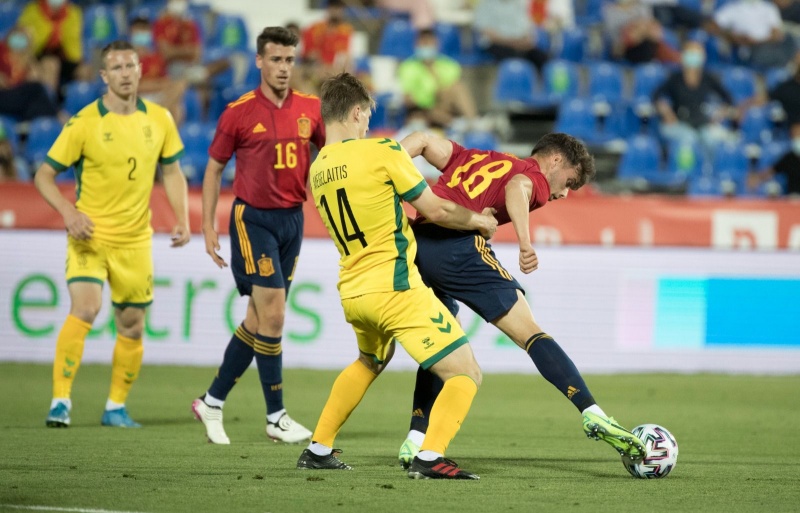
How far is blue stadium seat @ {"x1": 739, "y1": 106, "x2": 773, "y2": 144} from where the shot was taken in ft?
57.8

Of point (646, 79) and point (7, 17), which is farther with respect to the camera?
point (646, 79)

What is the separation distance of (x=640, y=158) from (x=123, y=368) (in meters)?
9.93

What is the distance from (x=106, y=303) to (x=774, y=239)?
7.15 m

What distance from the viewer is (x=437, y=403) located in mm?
5953

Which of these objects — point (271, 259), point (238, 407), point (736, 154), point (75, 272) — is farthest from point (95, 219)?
point (736, 154)

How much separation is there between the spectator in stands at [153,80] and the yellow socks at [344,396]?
9847 millimetres

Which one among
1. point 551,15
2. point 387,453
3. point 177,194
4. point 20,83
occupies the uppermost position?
point 551,15

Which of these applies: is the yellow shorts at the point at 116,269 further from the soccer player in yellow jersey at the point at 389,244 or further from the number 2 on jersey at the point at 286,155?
the soccer player in yellow jersey at the point at 389,244

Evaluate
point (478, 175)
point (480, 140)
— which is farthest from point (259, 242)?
point (480, 140)

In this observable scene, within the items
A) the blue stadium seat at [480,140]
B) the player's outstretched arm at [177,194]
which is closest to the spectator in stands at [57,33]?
the blue stadium seat at [480,140]

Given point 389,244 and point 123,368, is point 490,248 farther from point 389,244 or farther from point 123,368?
point 123,368

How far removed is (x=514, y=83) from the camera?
693 inches

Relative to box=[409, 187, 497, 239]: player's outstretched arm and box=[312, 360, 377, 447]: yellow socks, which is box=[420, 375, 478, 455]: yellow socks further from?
box=[409, 187, 497, 239]: player's outstretched arm

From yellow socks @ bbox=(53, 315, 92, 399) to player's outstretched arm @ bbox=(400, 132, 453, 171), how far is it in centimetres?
308
